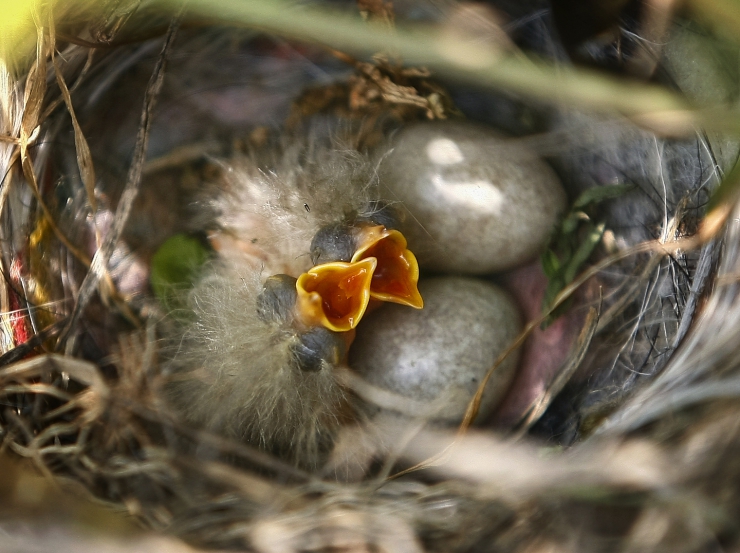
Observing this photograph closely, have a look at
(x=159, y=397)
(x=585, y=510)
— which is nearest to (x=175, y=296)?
(x=159, y=397)

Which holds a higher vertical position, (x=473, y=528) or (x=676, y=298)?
(x=676, y=298)

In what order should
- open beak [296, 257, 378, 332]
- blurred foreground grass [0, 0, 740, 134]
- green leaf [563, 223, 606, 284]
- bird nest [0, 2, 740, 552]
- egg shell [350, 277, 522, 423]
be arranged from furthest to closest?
green leaf [563, 223, 606, 284]
egg shell [350, 277, 522, 423]
open beak [296, 257, 378, 332]
bird nest [0, 2, 740, 552]
blurred foreground grass [0, 0, 740, 134]

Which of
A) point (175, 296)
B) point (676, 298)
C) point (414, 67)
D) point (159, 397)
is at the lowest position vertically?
point (159, 397)

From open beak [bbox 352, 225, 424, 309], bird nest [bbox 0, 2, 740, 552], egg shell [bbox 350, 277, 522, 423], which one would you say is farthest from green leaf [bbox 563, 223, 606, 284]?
open beak [bbox 352, 225, 424, 309]

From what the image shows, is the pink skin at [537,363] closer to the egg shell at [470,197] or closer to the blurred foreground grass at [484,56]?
the egg shell at [470,197]

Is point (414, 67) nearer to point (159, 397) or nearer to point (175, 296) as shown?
point (175, 296)

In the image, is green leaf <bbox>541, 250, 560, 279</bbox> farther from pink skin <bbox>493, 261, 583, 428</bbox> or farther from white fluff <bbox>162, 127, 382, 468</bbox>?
white fluff <bbox>162, 127, 382, 468</bbox>
